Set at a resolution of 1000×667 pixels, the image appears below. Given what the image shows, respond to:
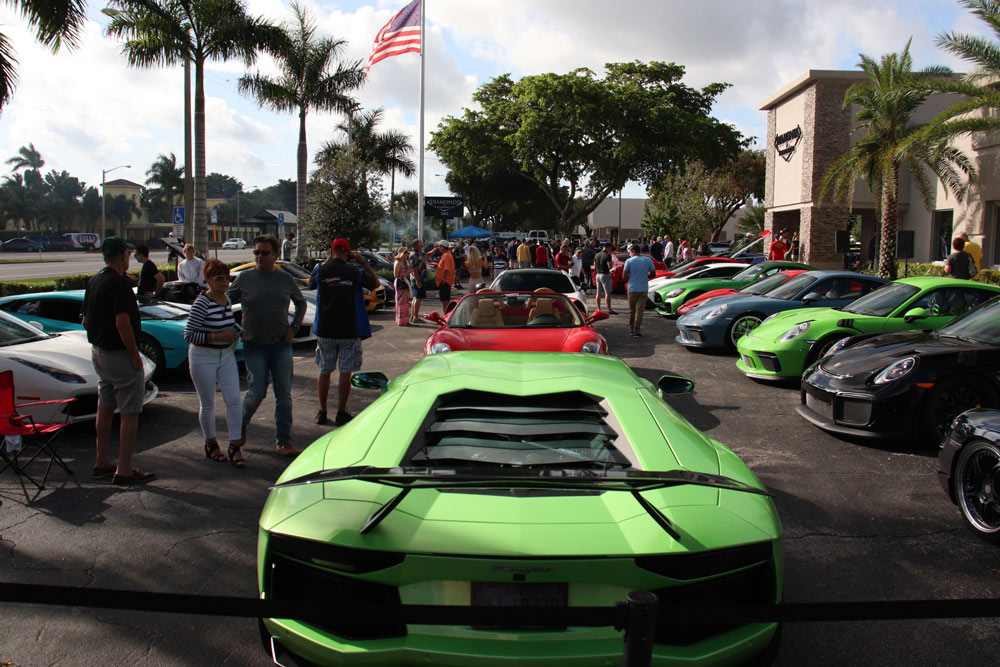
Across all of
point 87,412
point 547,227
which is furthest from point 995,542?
point 547,227

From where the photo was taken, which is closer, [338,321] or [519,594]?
[519,594]

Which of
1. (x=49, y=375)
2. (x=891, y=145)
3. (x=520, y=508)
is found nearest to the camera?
(x=520, y=508)

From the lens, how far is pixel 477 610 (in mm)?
1773

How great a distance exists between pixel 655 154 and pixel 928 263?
1939cm

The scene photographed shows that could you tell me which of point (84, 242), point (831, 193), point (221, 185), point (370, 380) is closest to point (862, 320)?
point (370, 380)

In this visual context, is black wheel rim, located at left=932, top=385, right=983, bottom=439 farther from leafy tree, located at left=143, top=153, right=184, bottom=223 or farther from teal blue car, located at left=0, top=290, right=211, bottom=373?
leafy tree, located at left=143, top=153, right=184, bottom=223

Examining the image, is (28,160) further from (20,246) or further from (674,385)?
(674,385)

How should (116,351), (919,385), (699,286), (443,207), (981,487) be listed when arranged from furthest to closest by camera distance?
(443,207)
(699,286)
(919,385)
(116,351)
(981,487)

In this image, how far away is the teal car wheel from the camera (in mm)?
11648

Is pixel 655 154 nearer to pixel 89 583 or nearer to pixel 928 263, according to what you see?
pixel 928 263

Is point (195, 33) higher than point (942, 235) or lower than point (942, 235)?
higher

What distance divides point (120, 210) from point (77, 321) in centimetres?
11082

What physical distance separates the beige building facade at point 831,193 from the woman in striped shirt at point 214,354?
836 inches

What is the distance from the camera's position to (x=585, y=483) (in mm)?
2418
